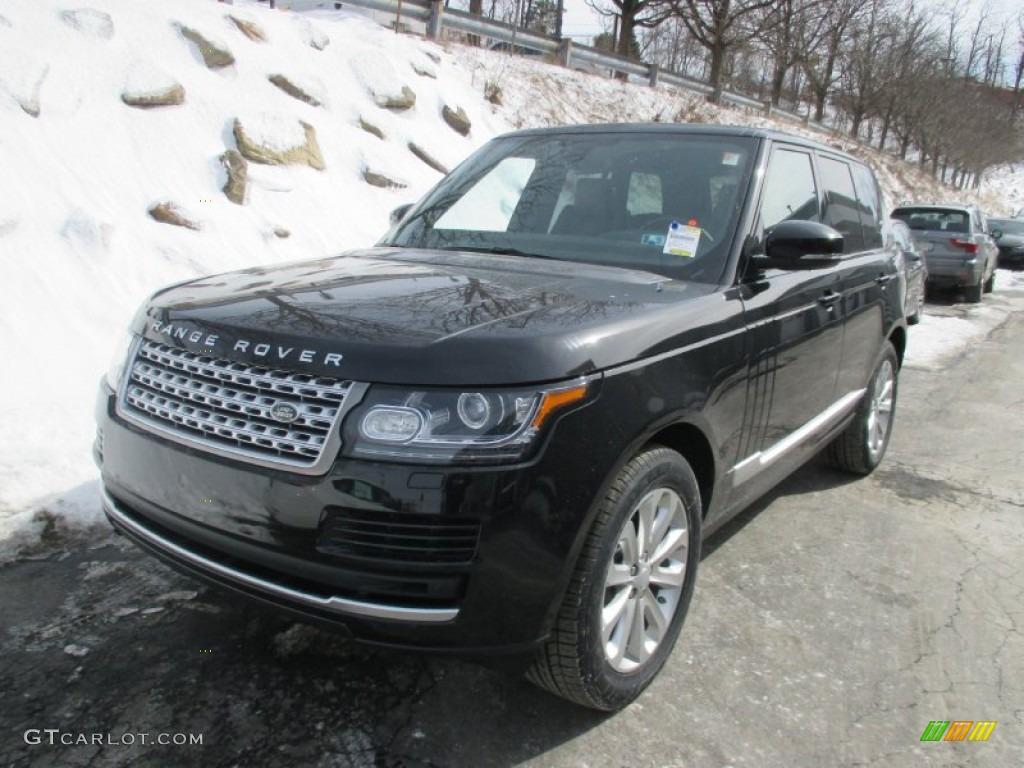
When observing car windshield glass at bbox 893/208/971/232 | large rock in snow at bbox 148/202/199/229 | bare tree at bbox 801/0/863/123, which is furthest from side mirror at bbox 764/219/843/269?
bare tree at bbox 801/0/863/123

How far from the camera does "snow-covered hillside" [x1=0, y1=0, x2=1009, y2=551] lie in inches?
192

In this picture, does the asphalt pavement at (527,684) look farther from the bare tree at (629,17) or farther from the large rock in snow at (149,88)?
the bare tree at (629,17)

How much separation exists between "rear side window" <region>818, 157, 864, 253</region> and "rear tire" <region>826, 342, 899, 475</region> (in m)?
0.78

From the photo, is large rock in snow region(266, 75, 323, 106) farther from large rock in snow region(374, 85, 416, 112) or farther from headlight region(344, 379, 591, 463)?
headlight region(344, 379, 591, 463)

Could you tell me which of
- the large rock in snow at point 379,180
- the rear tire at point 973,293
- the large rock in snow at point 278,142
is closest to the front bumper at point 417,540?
the large rock in snow at point 278,142

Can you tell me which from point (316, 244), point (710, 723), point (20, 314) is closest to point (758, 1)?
point (316, 244)

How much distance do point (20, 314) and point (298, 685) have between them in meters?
4.06

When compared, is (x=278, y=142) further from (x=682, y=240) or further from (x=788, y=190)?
(x=682, y=240)

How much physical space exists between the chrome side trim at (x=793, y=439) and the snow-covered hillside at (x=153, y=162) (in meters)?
2.83

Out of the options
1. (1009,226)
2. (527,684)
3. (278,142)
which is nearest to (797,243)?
(527,684)

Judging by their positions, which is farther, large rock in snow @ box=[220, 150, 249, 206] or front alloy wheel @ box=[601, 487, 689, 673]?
large rock in snow @ box=[220, 150, 249, 206]

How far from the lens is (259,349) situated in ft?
6.99

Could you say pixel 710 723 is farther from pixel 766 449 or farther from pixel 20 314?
pixel 20 314

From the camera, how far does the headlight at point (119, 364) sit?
8.55 ft
